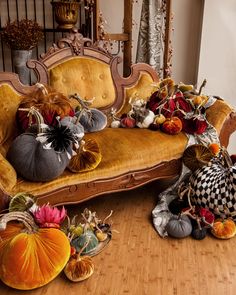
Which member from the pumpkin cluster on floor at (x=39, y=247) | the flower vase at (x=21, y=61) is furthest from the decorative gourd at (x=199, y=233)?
the flower vase at (x=21, y=61)

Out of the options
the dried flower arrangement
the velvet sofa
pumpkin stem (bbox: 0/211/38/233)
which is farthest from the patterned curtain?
pumpkin stem (bbox: 0/211/38/233)

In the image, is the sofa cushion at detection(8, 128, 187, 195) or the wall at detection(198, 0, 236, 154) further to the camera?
the wall at detection(198, 0, 236, 154)

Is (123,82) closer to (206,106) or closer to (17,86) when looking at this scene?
(206,106)

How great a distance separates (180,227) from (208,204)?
225 mm

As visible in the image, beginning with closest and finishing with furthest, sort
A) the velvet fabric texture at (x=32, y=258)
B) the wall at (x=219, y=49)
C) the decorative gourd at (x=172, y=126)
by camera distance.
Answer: the velvet fabric texture at (x=32, y=258), the decorative gourd at (x=172, y=126), the wall at (x=219, y=49)

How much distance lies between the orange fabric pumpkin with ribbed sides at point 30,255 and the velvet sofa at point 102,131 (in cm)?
23

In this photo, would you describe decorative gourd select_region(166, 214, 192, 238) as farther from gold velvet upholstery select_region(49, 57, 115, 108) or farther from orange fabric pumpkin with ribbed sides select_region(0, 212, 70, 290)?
gold velvet upholstery select_region(49, 57, 115, 108)

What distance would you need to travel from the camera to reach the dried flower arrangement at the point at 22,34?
3193 mm

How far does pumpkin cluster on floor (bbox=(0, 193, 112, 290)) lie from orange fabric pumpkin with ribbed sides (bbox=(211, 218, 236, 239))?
693 millimetres

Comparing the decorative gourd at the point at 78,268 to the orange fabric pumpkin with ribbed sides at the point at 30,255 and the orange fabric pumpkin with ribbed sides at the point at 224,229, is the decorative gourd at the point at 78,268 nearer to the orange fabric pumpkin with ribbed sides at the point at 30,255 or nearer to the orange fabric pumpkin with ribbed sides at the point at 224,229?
the orange fabric pumpkin with ribbed sides at the point at 30,255

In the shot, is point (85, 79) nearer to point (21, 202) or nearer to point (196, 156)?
point (196, 156)

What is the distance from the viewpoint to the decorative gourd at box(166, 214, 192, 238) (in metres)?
2.12

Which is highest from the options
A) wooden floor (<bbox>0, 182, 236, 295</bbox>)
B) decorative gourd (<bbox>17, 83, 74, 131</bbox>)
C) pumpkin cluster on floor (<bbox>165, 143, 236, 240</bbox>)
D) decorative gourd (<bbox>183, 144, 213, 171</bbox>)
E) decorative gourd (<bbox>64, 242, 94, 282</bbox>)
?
decorative gourd (<bbox>17, 83, 74, 131</bbox>)

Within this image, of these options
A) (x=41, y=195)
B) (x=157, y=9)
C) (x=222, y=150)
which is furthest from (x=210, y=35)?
(x=41, y=195)
